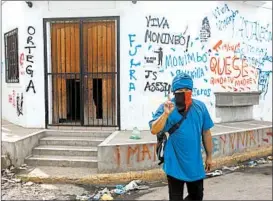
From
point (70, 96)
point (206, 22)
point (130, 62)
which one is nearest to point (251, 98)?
point (206, 22)

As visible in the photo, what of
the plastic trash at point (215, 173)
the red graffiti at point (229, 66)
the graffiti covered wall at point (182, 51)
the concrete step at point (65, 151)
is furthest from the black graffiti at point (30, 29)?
the plastic trash at point (215, 173)

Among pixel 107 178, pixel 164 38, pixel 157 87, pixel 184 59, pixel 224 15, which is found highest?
pixel 224 15

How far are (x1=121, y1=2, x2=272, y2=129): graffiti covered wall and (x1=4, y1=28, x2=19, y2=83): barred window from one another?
299 cm

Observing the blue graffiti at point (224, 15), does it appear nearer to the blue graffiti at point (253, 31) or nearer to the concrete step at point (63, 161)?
the blue graffiti at point (253, 31)

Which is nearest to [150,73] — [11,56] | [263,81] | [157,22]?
[157,22]

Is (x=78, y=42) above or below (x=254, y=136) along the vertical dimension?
above

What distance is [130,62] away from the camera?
308 inches

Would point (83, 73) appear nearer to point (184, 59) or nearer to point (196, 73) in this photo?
point (184, 59)

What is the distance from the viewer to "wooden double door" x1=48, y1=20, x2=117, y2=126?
26.5 feet

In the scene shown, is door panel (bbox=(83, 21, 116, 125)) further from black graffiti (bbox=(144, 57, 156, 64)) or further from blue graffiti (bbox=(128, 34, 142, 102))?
black graffiti (bbox=(144, 57, 156, 64))

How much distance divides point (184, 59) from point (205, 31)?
91 centimetres

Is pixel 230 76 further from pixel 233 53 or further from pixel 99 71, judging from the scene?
pixel 99 71

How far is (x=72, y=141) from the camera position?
7266 millimetres

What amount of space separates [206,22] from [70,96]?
3.74 metres
